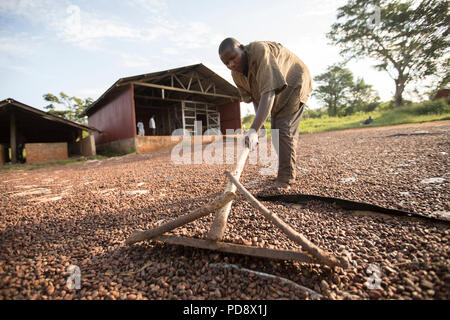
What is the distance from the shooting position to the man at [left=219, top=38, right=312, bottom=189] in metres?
1.79

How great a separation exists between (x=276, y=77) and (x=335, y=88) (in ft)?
112

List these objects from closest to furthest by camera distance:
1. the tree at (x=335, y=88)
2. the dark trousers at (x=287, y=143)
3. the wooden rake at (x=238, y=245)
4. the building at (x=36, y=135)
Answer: the wooden rake at (x=238, y=245), the dark trousers at (x=287, y=143), the building at (x=36, y=135), the tree at (x=335, y=88)

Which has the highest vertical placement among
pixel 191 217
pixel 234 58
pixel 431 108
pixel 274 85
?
pixel 431 108

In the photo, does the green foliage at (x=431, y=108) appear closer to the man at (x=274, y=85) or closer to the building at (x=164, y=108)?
the building at (x=164, y=108)

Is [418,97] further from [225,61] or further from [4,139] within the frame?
[4,139]

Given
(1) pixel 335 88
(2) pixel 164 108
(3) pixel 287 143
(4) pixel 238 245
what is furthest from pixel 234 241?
(1) pixel 335 88

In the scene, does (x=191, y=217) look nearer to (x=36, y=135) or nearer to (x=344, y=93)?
(x=36, y=135)

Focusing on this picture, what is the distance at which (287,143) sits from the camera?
2.27 m

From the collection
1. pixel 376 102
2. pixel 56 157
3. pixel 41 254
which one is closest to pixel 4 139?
pixel 56 157

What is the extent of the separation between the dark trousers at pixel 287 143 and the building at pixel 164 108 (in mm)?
7632

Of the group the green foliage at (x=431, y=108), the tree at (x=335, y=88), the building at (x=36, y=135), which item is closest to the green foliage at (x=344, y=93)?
the tree at (x=335, y=88)

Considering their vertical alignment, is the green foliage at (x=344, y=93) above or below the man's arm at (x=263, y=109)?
above

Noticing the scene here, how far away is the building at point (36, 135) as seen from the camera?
27.1ft
